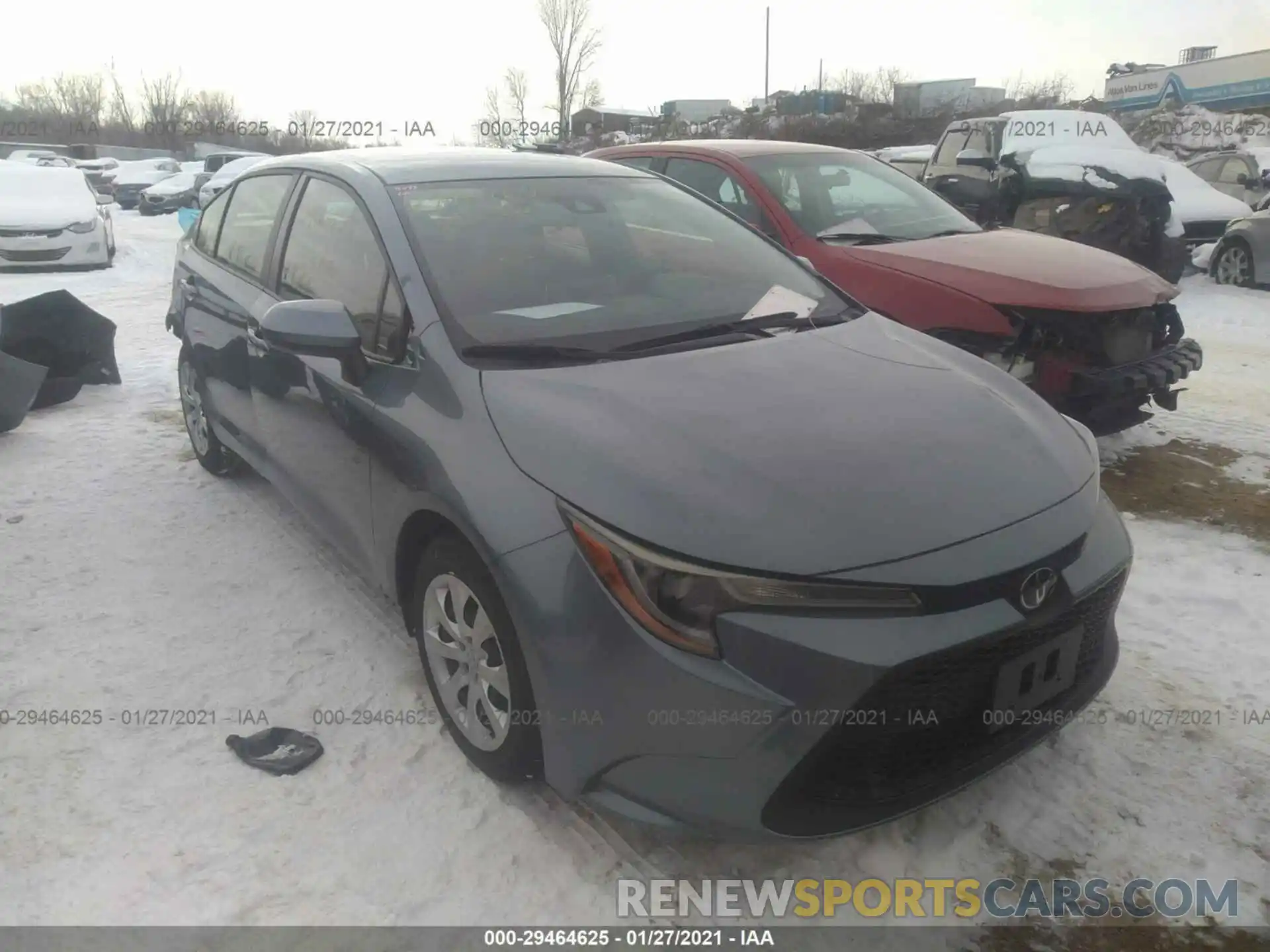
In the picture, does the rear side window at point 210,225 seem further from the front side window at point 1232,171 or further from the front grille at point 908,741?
the front side window at point 1232,171

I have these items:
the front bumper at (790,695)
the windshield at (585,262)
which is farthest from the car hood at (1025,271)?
the front bumper at (790,695)

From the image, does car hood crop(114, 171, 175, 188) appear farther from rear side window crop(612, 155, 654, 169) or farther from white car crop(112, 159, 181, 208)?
rear side window crop(612, 155, 654, 169)

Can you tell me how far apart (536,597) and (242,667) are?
1.56m

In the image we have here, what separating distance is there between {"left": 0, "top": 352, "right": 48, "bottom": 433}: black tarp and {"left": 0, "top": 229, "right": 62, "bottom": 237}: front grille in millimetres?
7994

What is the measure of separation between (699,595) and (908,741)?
549mm

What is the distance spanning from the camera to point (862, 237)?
507 cm

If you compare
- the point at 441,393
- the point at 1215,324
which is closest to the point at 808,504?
the point at 441,393

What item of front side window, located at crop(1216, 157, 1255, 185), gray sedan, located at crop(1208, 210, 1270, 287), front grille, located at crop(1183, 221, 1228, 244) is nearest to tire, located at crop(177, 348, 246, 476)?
gray sedan, located at crop(1208, 210, 1270, 287)

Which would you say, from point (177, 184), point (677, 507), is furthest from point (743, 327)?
point (177, 184)

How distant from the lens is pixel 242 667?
3121mm

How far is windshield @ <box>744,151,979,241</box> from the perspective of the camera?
17.0 feet

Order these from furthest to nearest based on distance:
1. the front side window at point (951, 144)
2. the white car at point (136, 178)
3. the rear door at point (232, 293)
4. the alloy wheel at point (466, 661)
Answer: the white car at point (136, 178)
the front side window at point (951, 144)
the rear door at point (232, 293)
the alloy wheel at point (466, 661)

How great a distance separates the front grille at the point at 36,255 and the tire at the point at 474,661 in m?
11.9

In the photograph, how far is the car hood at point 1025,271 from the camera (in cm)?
433
